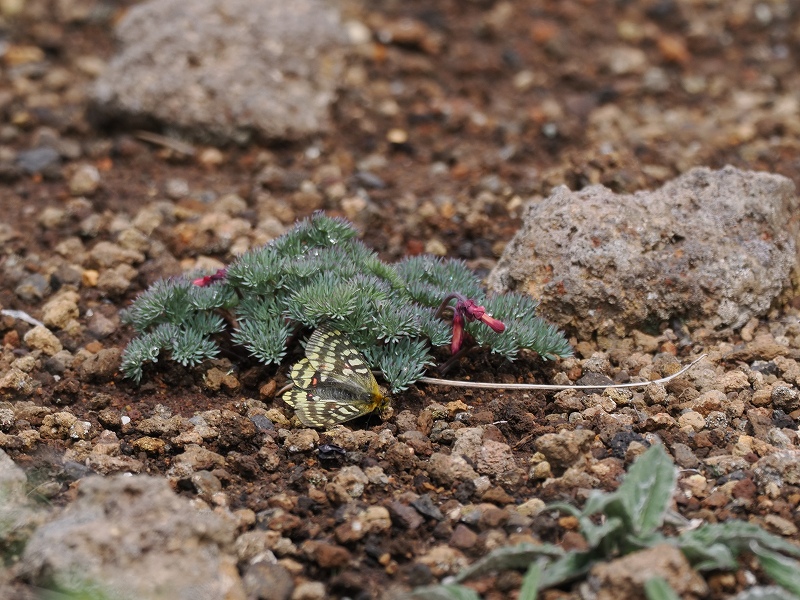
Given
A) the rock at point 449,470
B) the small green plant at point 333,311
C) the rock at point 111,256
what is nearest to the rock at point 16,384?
the small green plant at point 333,311

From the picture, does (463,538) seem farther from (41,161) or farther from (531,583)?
(41,161)

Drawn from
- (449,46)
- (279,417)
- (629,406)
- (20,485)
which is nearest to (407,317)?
(279,417)

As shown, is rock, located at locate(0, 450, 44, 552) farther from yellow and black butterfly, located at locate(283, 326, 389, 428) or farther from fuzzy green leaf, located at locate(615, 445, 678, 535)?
fuzzy green leaf, located at locate(615, 445, 678, 535)

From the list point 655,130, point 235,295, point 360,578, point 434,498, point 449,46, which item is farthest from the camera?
point 449,46

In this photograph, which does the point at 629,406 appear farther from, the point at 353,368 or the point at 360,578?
the point at 360,578

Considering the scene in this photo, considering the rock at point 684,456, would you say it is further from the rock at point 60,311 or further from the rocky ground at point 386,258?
the rock at point 60,311

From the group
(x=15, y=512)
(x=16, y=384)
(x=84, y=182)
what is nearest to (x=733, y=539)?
(x=15, y=512)

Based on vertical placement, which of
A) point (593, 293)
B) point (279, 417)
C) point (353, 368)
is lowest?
point (279, 417)

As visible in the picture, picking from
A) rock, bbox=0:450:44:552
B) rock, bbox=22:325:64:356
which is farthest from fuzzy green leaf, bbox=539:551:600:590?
rock, bbox=22:325:64:356
